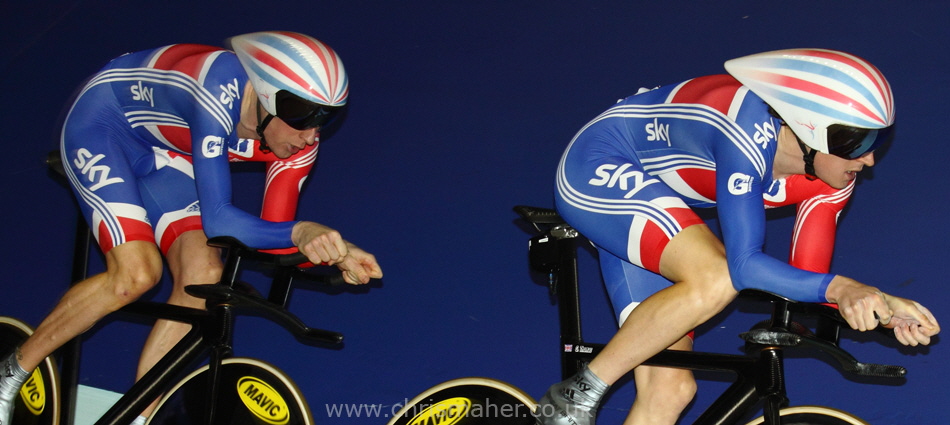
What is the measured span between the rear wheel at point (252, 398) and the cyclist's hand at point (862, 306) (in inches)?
61.5

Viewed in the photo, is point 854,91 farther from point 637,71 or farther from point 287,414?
point 287,414

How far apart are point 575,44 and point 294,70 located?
4.29 ft

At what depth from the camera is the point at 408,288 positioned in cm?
380

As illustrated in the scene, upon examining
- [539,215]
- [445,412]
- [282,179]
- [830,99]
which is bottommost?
[445,412]

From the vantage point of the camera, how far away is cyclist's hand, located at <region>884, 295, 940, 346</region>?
1.97m

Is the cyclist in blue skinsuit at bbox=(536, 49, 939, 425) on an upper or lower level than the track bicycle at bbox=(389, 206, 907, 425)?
upper

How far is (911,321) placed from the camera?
6.48 feet

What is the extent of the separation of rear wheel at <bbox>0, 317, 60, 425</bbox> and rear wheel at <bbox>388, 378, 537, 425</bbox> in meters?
1.20

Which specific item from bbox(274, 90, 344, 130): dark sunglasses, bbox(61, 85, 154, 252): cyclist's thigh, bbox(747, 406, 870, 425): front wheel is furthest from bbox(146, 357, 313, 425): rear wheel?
bbox(747, 406, 870, 425): front wheel

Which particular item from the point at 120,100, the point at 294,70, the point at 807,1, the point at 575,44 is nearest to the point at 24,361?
the point at 120,100

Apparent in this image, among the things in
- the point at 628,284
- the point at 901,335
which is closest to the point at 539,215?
the point at 628,284

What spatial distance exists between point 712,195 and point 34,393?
235 cm

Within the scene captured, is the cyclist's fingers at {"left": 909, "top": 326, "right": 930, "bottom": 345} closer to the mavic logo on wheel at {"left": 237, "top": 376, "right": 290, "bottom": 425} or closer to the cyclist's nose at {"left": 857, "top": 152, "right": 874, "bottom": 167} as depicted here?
the cyclist's nose at {"left": 857, "top": 152, "right": 874, "bottom": 167}

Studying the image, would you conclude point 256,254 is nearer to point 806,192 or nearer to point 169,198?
point 169,198
